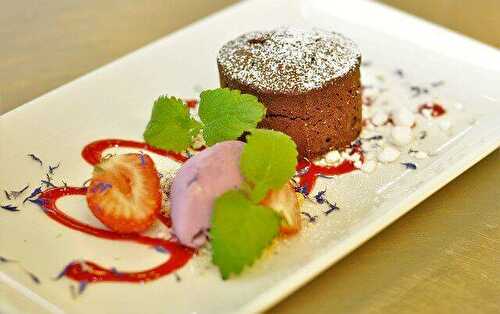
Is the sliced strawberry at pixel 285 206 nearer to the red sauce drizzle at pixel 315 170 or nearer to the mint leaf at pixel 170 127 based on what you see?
the red sauce drizzle at pixel 315 170

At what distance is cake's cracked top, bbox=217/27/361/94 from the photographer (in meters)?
2.32

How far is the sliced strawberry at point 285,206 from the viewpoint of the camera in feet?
6.48

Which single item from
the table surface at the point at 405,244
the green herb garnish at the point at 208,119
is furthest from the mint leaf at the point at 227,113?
the table surface at the point at 405,244

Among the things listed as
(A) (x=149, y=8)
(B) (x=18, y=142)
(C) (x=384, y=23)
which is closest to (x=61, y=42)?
(A) (x=149, y=8)

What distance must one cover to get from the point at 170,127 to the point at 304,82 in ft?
1.39

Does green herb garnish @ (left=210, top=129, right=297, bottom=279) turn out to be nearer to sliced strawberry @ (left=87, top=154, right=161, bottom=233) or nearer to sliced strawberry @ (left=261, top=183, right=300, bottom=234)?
sliced strawberry @ (left=261, top=183, right=300, bottom=234)

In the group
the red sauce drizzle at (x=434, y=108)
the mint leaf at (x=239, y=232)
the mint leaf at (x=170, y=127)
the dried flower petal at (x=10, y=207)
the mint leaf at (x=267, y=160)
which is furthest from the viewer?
the red sauce drizzle at (x=434, y=108)

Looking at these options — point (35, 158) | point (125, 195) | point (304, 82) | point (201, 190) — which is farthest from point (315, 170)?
point (35, 158)

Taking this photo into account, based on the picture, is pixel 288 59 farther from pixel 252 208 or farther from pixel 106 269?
pixel 106 269

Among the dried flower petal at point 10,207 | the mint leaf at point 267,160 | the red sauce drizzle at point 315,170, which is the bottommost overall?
the red sauce drizzle at point 315,170

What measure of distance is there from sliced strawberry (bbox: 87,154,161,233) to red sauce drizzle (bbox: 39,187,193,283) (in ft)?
0.11

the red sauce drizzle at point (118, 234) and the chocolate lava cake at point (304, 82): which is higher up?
the chocolate lava cake at point (304, 82)

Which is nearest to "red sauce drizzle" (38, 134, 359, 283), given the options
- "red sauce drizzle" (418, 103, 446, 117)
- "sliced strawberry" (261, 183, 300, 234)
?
"sliced strawberry" (261, 183, 300, 234)

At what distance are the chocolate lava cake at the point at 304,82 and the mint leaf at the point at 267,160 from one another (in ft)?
1.00
